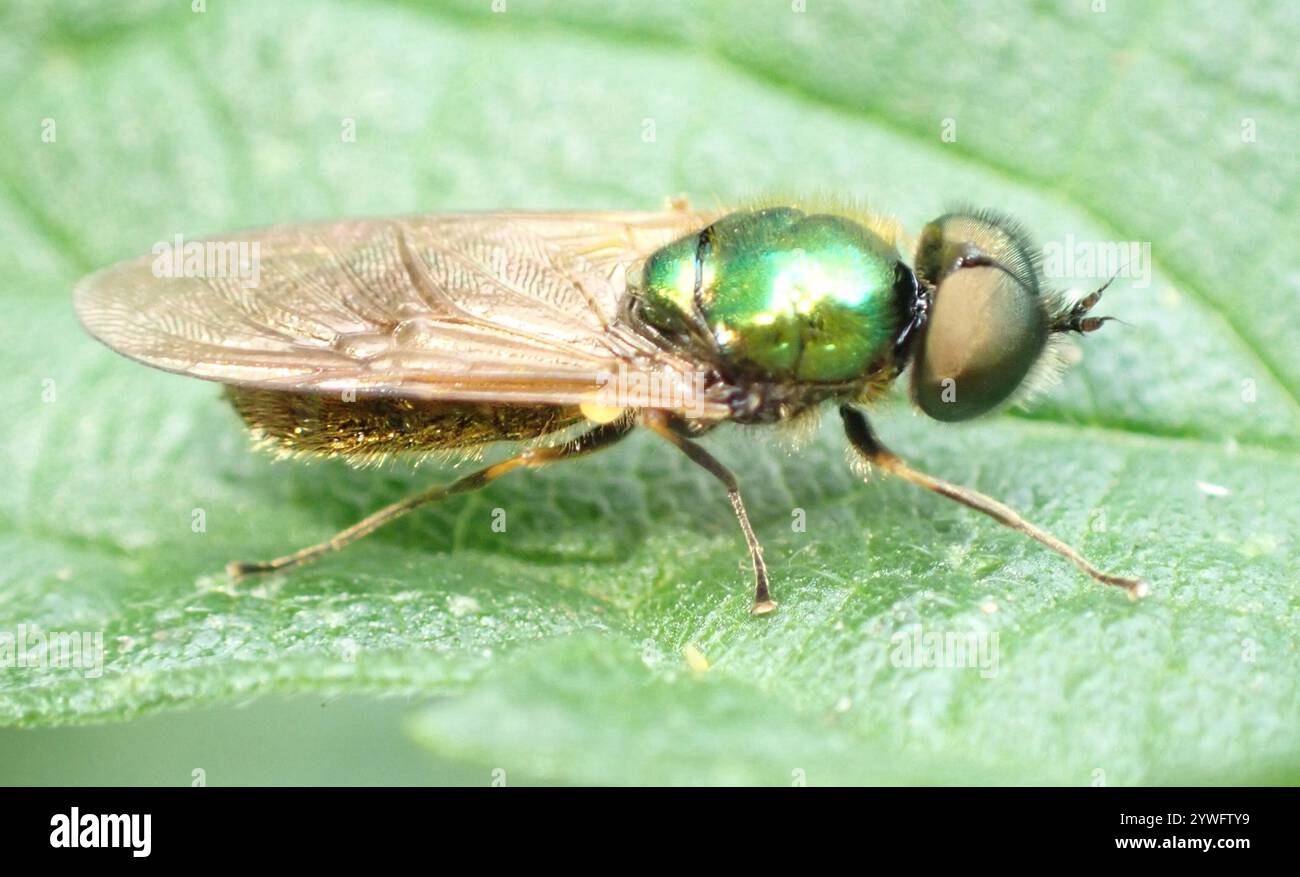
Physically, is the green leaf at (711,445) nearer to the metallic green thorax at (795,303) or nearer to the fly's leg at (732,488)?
the fly's leg at (732,488)

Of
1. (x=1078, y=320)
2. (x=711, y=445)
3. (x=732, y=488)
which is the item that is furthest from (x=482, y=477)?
(x=1078, y=320)

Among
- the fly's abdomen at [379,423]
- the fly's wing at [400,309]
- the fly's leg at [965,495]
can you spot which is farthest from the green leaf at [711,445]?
the fly's wing at [400,309]

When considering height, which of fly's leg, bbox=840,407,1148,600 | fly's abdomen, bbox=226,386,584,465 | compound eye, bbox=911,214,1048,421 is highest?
compound eye, bbox=911,214,1048,421

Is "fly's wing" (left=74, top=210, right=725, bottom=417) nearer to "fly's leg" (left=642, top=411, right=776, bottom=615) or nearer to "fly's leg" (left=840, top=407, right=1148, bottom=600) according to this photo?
"fly's leg" (left=642, top=411, right=776, bottom=615)

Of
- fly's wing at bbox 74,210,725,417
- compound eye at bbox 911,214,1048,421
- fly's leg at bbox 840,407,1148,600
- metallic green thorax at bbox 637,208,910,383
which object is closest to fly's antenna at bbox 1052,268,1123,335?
compound eye at bbox 911,214,1048,421

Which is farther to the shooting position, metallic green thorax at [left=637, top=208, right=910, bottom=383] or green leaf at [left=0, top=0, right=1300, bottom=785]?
metallic green thorax at [left=637, top=208, right=910, bottom=383]

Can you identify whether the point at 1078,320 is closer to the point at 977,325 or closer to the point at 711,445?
the point at 977,325

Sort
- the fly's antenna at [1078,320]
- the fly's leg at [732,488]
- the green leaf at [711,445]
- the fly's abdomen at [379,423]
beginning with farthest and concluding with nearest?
the fly's abdomen at [379,423] → the fly's antenna at [1078,320] → the fly's leg at [732,488] → the green leaf at [711,445]
